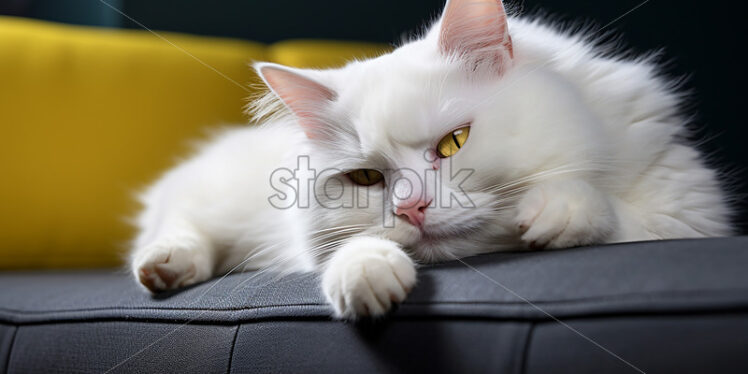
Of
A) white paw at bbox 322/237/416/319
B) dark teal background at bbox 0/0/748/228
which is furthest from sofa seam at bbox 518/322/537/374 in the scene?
dark teal background at bbox 0/0/748/228

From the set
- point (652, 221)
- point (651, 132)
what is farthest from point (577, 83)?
point (652, 221)

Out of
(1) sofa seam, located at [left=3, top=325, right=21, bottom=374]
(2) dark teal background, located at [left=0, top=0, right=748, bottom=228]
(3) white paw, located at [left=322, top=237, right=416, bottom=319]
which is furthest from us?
(2) dark teal background, located at [left=0, top=0, right=748, bottom=228]

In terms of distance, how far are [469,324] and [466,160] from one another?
1.05 ft

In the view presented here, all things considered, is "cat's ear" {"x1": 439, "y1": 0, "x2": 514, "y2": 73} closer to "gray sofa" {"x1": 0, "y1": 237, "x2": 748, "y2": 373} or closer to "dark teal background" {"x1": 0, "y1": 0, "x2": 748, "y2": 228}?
"gray sofa" {"x1": 0, "y1": 237, "x2": 748, "y2": 373}

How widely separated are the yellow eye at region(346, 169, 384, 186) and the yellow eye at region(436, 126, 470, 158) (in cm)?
12

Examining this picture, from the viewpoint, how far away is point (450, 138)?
991 mm

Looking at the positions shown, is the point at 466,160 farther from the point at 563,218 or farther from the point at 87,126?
the point at 87,126

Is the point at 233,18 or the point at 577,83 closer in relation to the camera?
the point at 577,83

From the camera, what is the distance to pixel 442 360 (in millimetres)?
709

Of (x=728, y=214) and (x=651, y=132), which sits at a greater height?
(x=651, y=132)

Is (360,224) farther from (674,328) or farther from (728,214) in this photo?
(728,214)

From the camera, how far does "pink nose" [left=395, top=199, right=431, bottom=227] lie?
3.03ft

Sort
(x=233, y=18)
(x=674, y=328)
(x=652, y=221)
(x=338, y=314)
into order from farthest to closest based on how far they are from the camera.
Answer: (x=233, y=18) → (x=652, y=221) → (x=338, y=314) → (x=674, y=328)

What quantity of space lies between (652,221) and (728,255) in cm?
37
